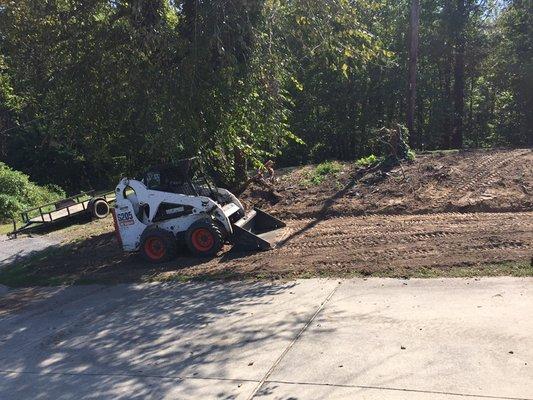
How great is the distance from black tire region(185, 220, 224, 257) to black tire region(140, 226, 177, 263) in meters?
0.33

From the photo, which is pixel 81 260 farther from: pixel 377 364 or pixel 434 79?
pixel 434 79

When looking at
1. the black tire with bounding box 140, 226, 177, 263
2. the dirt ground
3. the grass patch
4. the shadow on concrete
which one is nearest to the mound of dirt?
the dirt ground

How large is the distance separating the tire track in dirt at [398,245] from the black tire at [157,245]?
2.72 feet

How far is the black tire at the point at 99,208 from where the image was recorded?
1714cm

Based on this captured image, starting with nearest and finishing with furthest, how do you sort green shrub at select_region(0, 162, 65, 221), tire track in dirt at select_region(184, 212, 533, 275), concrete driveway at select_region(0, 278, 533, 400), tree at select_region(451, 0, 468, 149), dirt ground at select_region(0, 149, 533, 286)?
concrete driveway at select_region(0, 278, 533, 400)
tire track in dirt at select_region(184, 212, 533, 275)
dirt ground at select_region(0, 149, 533, 286)
green shrub at select_region(0, 162, 65, 221)
tree at select_region(451, 0, 468, 149)

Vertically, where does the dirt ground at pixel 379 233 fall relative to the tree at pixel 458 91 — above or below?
below

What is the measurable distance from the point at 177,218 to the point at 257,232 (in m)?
1.76

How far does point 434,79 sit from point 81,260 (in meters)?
21.8

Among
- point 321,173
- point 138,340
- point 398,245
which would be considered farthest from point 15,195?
point 398,245

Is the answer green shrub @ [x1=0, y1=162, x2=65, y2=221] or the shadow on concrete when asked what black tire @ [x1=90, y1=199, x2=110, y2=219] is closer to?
green shrub @ [x1=0, y1=162, x2=65, y2=221]

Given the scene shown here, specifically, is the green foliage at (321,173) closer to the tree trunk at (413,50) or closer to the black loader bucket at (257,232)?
the black loader bucket at (257,232)

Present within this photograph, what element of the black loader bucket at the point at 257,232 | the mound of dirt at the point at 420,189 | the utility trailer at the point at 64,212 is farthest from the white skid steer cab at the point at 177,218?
the utility trailer at the point at 64,212

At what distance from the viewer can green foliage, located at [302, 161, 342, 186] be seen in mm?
14405

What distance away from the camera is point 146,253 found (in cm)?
1028
